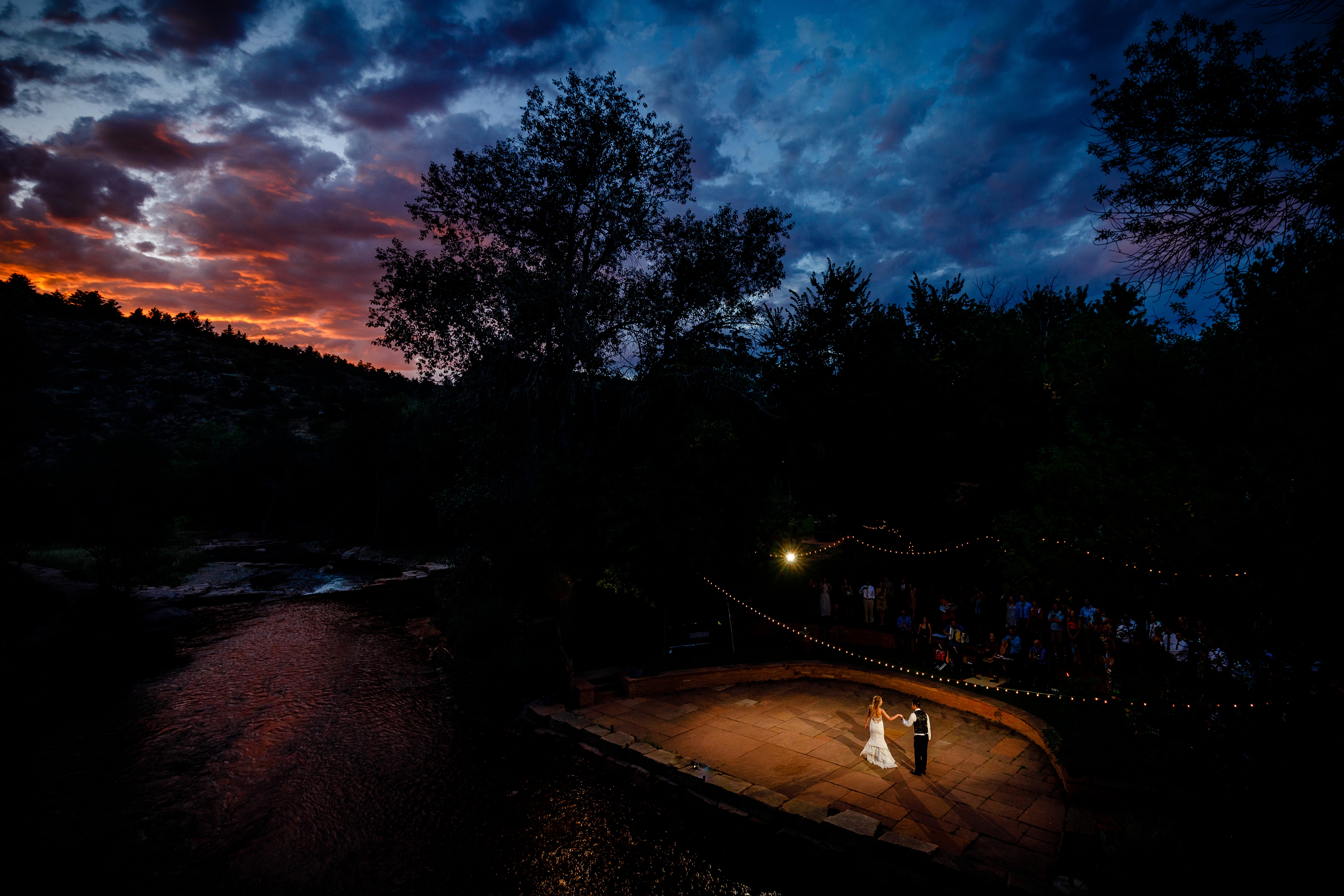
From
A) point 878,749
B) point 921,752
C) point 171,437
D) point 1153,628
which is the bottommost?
point 878,749

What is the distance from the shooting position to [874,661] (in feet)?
47.0

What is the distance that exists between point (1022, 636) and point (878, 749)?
7450mm

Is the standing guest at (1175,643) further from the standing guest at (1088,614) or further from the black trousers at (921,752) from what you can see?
the black trousers at (921,752)

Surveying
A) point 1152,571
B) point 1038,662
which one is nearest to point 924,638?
point 1038,662

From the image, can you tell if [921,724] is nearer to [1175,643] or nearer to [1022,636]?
[1022,636]

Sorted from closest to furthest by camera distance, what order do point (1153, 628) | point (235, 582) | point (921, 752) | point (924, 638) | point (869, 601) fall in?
point (921, 752), point (1153, 628), point (924, 638), point (869, 601), point (235, 582)

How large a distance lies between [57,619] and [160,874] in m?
21.2

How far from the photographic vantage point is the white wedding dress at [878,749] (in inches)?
414

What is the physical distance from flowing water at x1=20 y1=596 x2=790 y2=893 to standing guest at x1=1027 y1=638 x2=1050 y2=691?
30.7 feet

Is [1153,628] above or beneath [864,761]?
above

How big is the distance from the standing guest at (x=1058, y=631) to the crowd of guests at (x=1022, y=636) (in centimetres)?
2

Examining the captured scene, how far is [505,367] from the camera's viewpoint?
57.4ft

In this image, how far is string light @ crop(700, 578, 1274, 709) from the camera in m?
11.2

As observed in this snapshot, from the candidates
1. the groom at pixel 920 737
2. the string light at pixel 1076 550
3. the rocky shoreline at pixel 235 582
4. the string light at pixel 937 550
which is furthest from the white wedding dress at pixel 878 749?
the rocky shoreline at pixel 235 582
